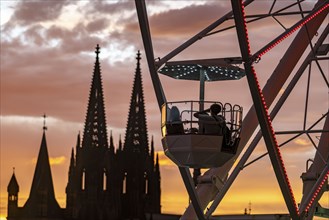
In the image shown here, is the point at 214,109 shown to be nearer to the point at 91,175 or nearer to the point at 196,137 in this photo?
the point at 196,137

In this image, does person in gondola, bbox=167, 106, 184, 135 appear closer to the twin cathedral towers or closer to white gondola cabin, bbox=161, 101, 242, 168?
white gondola cabin, bbox=161, 101, 242, 168

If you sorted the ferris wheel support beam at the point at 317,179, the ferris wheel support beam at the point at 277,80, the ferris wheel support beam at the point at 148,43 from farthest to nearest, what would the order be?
the ferris wheel support beam at the point at 277,80
the ferris wheel support beam at the point at 317,179
the ferris wheel support beam at the point at 148,43

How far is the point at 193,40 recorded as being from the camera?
1246 inches

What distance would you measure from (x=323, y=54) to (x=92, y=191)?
6170 inches

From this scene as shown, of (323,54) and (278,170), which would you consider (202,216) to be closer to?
(278,170)

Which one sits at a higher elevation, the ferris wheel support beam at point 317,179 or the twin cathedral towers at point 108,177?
the twin cathedral towers at point 108,177

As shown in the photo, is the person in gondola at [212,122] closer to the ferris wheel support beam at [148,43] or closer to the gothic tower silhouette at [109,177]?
the ferris wheel support beam at [148,43]

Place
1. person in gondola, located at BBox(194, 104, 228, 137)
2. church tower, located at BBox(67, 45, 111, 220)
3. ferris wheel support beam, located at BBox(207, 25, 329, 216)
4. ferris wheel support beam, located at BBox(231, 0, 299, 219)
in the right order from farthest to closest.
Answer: church tower, located at BBox(67, 45, 111, 220), ferris wheel support beam, located at BBox(207, 25, 329, 216), person in gondola, located at BBox(194, 104, 228, 137), ferris wheel support beam, located at BBox(231, 0, 299, 219)

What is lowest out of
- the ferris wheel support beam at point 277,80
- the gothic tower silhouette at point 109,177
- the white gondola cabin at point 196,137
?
the white gondola cabin at point 196,137

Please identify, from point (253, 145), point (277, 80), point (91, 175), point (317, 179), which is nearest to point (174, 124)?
point (253, 145)

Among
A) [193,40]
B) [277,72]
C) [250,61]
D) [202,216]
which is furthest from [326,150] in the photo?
[250,61]

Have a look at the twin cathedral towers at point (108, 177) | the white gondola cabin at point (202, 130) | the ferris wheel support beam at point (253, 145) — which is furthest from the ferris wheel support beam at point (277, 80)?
the twin cathedral towers at point (108, 177)

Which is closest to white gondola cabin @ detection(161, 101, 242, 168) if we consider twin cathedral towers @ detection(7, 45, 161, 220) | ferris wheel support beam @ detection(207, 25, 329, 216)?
ferris wheel support beam @ detection(207, 25, 329, 216)

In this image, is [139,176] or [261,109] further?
[139,176]
